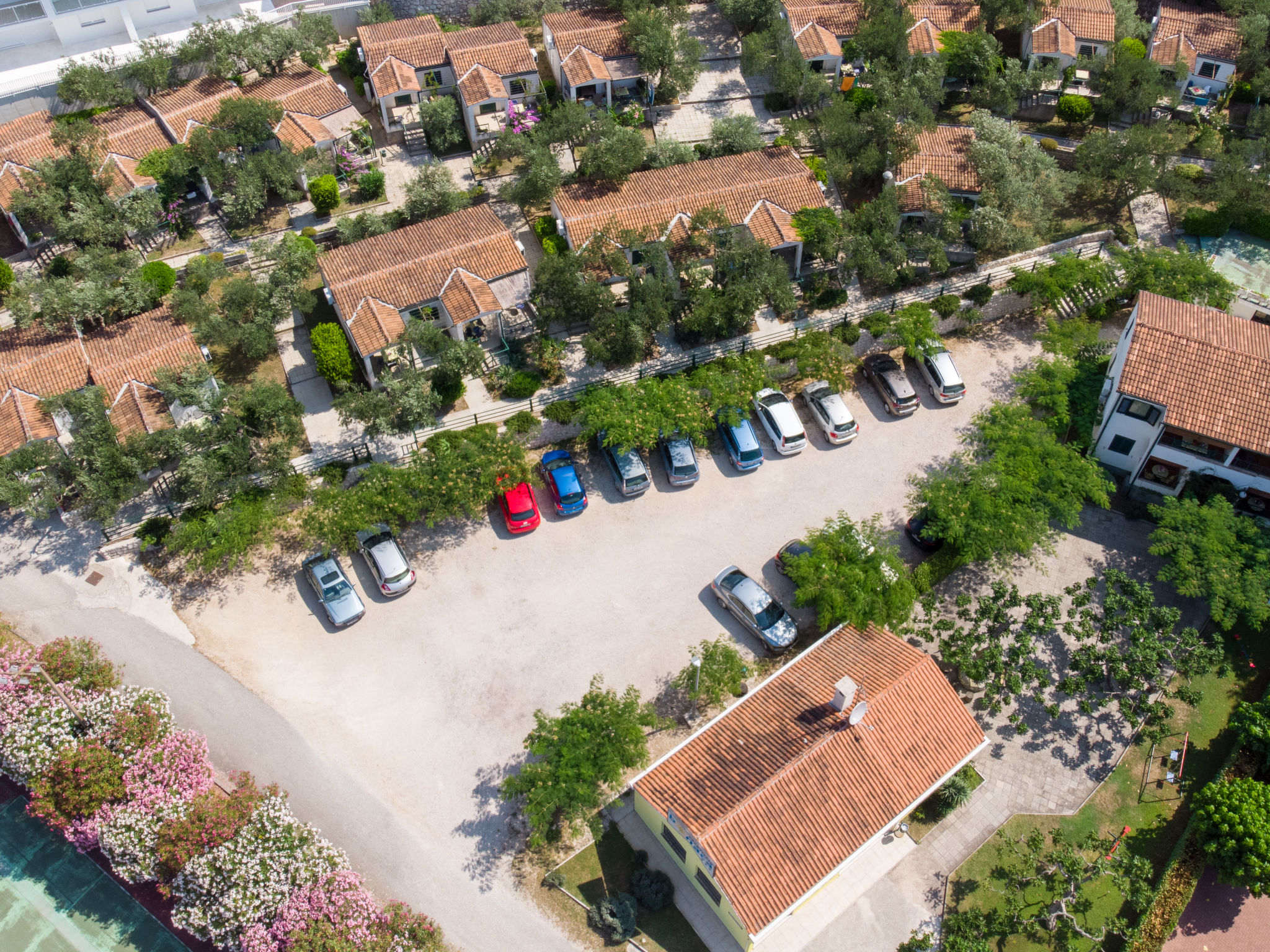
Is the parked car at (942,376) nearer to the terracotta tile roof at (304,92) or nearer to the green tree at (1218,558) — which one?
the green tree at (1218,558)

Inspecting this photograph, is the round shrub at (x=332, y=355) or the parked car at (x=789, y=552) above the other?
the round shrub at (x=332, y=355)

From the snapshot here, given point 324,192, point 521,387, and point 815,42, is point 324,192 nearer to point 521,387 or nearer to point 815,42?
point 521,387

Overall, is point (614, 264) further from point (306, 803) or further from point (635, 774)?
point (306, 803)

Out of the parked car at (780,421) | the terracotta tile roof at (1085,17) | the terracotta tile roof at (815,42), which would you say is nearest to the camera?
the parked car at (780,421)

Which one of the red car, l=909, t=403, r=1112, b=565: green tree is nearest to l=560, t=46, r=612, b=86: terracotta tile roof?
the red car

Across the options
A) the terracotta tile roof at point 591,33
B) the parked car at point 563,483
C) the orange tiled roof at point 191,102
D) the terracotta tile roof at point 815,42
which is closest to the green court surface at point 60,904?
the parked car at point 563,483
